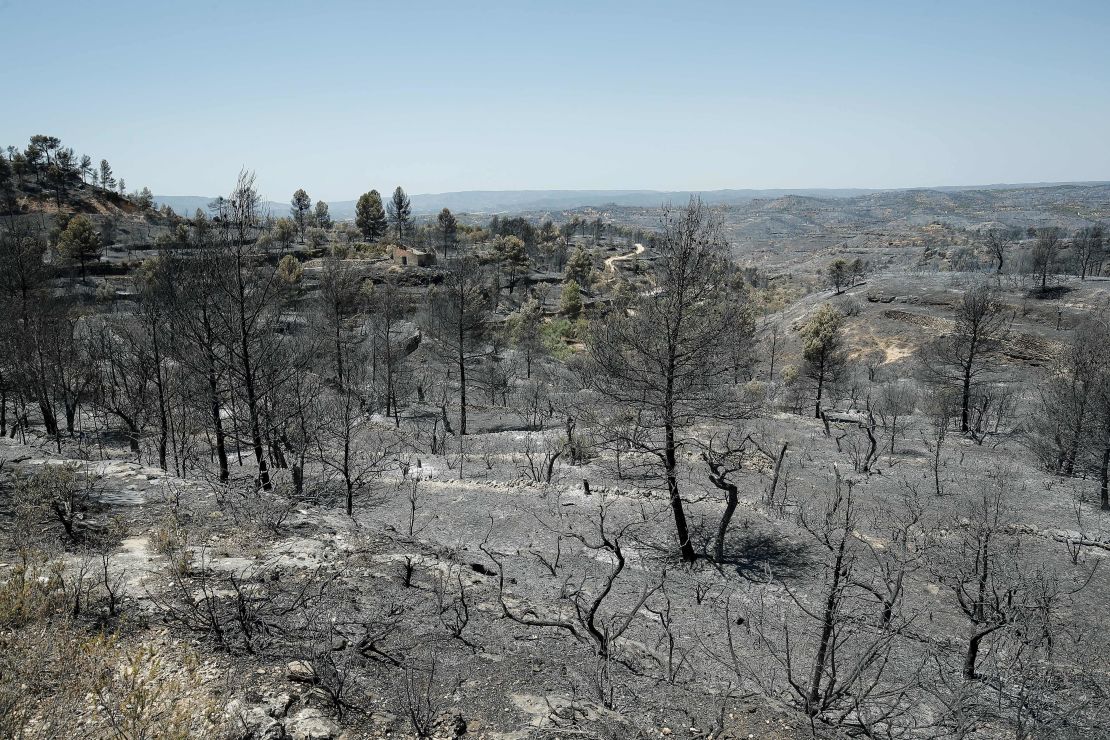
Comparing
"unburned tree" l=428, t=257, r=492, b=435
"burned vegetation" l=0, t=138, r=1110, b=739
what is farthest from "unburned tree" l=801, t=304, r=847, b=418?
"unburned tree" l=428, t=257, r=492, b=435

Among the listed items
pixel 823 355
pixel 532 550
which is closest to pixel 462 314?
pixel 532 550

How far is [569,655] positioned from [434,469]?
42.4 feet

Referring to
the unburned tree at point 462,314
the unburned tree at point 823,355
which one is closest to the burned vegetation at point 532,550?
the unburned tree at point 462,314

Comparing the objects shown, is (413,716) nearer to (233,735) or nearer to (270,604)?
(233,735)

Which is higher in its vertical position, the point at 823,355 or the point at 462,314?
the point at 462,314

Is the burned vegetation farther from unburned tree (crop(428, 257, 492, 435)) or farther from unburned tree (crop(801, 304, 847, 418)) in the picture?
unburned tree (crop(801, 304, 847, 418))

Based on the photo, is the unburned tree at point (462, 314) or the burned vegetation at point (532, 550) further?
the unburned tree at point (462, 314)

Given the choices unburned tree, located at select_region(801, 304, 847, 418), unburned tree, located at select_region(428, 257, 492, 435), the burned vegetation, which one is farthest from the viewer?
unburned tree, located at select_region(801, 304, 847, 418)

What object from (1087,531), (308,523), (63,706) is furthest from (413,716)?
(1087,531)

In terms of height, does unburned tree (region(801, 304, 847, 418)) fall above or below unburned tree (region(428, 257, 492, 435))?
below

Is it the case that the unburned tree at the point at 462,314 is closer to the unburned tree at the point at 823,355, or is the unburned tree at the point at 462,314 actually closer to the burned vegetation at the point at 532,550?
the burned vegetation at the point at 532,550

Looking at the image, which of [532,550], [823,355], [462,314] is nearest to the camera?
[532,550]

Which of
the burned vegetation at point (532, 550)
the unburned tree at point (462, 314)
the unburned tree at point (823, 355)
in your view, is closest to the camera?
the burned vegetation at point (532, 550)

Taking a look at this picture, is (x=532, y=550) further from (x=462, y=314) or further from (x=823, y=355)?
(x=823, y=355)
